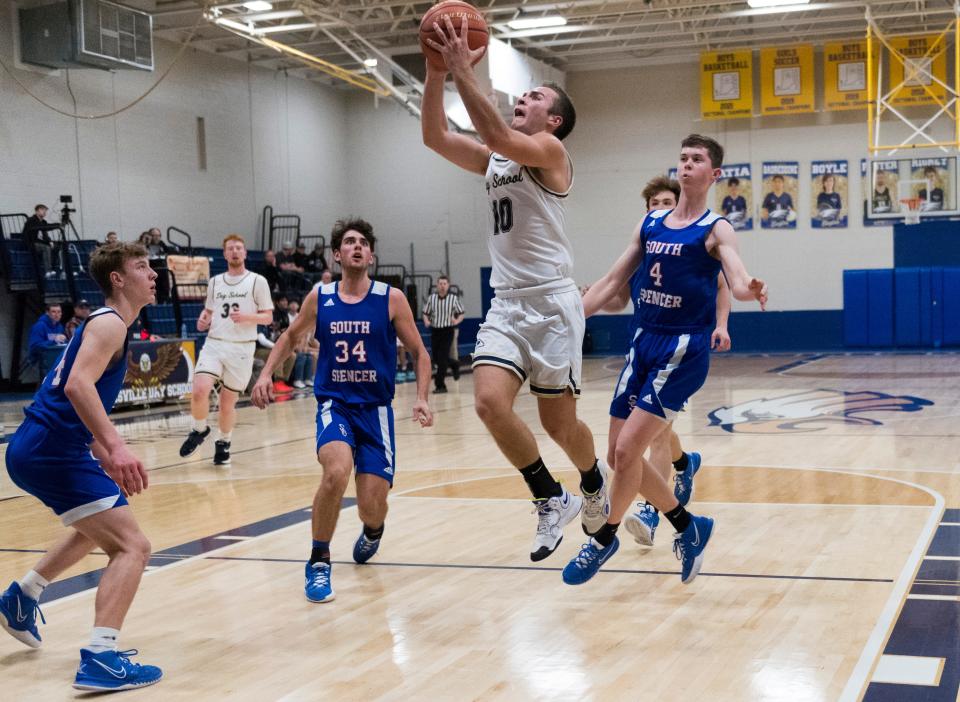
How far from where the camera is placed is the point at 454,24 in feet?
13.5

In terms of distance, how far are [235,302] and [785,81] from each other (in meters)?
16.8

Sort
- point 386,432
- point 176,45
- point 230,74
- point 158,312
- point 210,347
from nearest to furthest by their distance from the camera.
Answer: point 386,432 → point 210,347 → point 158,312 → point 176,45 → point 230,74

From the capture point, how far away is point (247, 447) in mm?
10141

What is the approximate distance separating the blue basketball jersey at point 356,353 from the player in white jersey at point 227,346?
3.79 m

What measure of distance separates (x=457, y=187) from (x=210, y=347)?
55.3 ft

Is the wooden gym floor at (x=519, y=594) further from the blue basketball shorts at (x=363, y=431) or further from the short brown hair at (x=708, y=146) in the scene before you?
the short brown hair at (x=708, y=146)

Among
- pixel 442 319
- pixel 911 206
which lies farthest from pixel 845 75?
pixel 442 319

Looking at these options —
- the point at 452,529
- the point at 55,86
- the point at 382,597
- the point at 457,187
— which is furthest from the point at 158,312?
the point at 382,597

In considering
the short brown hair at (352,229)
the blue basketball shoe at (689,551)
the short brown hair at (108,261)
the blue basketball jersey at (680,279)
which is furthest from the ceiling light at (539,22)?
the short brown hair at (108,261)

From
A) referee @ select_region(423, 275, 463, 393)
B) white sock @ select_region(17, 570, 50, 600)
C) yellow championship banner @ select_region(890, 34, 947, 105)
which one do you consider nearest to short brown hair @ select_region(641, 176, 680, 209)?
white sock @ select_region(17, 570, 50, 600)

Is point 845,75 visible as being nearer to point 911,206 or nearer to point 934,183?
point 934,183

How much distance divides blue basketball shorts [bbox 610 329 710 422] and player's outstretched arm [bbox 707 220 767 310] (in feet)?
1.11

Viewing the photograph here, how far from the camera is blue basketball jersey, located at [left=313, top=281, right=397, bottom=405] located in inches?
204

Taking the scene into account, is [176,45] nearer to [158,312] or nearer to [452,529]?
[158,312]
